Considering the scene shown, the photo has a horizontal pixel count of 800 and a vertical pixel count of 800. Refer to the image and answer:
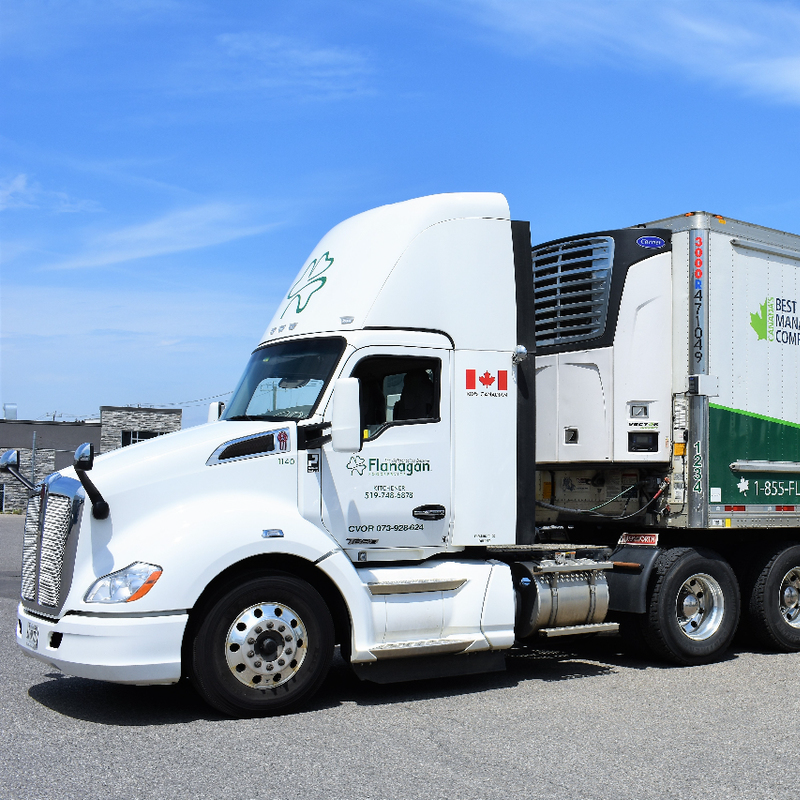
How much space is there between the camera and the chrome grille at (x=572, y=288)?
32.5ft

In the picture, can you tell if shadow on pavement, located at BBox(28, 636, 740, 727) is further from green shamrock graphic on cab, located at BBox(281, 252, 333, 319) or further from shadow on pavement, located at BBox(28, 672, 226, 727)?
green shamrock graphic on cab, located at BBox(281, 252, 333, 319)

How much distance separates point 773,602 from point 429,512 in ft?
13.8

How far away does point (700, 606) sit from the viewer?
32.4 ft

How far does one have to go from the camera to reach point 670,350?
9.86 metres

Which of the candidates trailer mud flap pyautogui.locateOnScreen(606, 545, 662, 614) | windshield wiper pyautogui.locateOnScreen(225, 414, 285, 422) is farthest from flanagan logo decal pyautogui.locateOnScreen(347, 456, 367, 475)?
trailer mud flap pyautogui.locateOnScreen(606, 545, 662, 614)

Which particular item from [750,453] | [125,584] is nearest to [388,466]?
[125,584]

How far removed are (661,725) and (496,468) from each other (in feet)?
8.14

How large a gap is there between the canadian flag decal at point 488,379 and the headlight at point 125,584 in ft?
9.89

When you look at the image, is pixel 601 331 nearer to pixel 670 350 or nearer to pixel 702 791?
pixel 670 350

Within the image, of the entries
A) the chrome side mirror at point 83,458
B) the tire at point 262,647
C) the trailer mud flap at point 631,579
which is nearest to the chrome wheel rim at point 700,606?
the trailer mud flap at point 631,579

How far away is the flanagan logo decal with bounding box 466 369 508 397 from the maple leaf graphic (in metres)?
3.09

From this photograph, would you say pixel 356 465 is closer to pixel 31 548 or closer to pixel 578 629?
pixel 31 548

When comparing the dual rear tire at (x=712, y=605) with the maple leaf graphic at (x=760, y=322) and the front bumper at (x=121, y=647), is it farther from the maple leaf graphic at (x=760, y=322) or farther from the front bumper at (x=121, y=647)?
the front bumper at (x=121, y=647)

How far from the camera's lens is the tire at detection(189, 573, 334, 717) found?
6.98 metres
